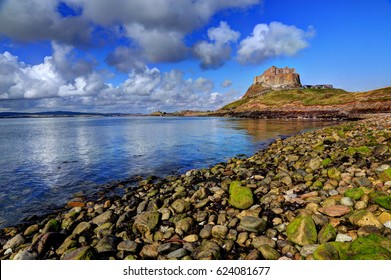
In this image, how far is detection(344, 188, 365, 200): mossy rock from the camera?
787cm

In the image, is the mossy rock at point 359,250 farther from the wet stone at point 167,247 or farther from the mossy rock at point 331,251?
the wet stone at point 167,247

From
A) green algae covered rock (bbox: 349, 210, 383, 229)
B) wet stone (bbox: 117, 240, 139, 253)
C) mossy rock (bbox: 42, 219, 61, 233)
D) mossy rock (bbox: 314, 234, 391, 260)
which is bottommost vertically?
mossy rock (bbox: 42, 219, 61, 233)

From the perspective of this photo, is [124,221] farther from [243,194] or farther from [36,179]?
[36,179]

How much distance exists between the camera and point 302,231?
21.1ft

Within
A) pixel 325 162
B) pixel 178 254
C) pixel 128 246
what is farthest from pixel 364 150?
pixel 128 246

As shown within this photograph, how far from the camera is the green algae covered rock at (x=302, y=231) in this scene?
20.6 feet

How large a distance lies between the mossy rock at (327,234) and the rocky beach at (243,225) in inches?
0.9

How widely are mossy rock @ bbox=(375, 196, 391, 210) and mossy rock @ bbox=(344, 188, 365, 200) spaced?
579 millimetres

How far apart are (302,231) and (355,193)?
3.00m

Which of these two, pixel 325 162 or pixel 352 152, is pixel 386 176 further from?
pixel 352 152

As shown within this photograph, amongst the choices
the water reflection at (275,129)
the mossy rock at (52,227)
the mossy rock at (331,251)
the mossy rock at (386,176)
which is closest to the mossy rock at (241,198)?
the mossy rock at (331,251)

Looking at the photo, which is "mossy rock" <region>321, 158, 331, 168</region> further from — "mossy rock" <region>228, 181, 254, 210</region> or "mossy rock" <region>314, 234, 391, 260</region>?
"mossy rock" <region>314, 234, 391, 260</region>

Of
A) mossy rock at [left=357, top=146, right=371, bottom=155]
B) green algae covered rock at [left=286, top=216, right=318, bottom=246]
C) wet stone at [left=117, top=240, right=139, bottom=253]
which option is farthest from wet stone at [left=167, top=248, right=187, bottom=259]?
mossy rock at [left=357, top=146, right=371, bottom=155]
